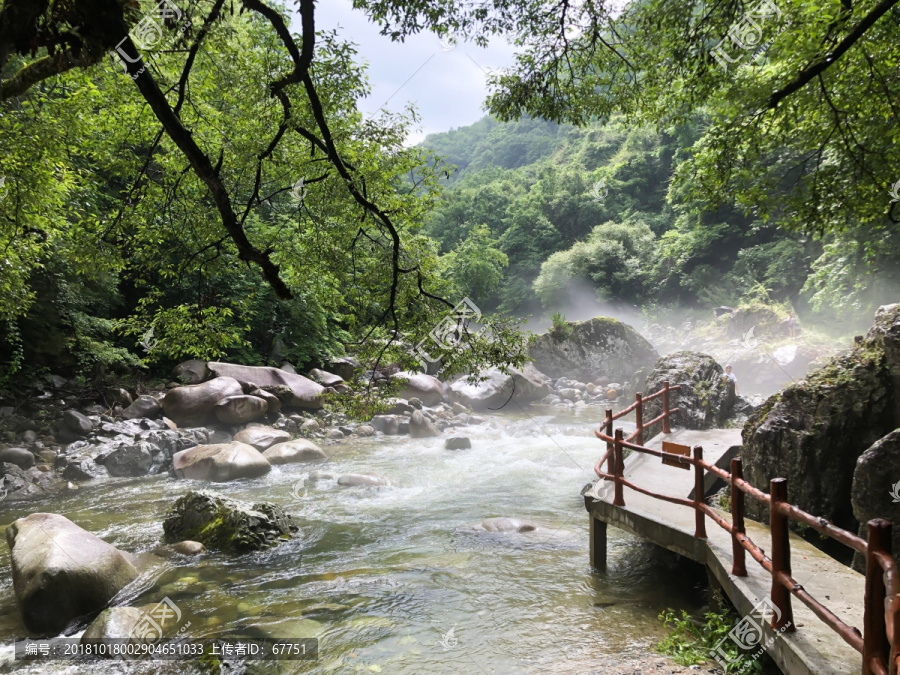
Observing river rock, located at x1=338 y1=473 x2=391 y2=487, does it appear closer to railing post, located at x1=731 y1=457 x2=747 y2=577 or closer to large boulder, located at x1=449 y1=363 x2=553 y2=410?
railing post, located at x1=731 y1=457 x2=747 y2=577

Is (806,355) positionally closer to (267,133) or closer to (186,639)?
(267,133)

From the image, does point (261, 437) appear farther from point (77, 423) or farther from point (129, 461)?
point (77, 423)

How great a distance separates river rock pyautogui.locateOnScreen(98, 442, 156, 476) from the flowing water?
16.3 inches

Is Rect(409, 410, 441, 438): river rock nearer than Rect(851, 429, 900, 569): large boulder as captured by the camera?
No

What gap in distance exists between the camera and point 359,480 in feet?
36.2

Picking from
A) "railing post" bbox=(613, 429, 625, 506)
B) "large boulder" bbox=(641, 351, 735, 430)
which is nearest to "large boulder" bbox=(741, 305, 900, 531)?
"railing post" bbox=(613, 429, 625, 506)

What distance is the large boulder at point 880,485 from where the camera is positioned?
15.4 feet

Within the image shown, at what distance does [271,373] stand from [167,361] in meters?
3.46

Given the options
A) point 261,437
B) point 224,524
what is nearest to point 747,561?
point 224,524

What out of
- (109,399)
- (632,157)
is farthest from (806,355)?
(632,157)

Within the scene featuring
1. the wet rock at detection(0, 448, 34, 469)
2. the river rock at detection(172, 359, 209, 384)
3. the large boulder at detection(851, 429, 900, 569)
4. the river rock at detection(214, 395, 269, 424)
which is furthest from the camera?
the river rock at detection(172, 359, 209, 384)

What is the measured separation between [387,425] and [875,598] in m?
14.7

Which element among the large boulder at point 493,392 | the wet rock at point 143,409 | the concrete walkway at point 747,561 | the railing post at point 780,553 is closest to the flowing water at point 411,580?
the concrete walkway at point 747,561

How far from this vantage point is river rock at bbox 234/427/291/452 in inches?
530
